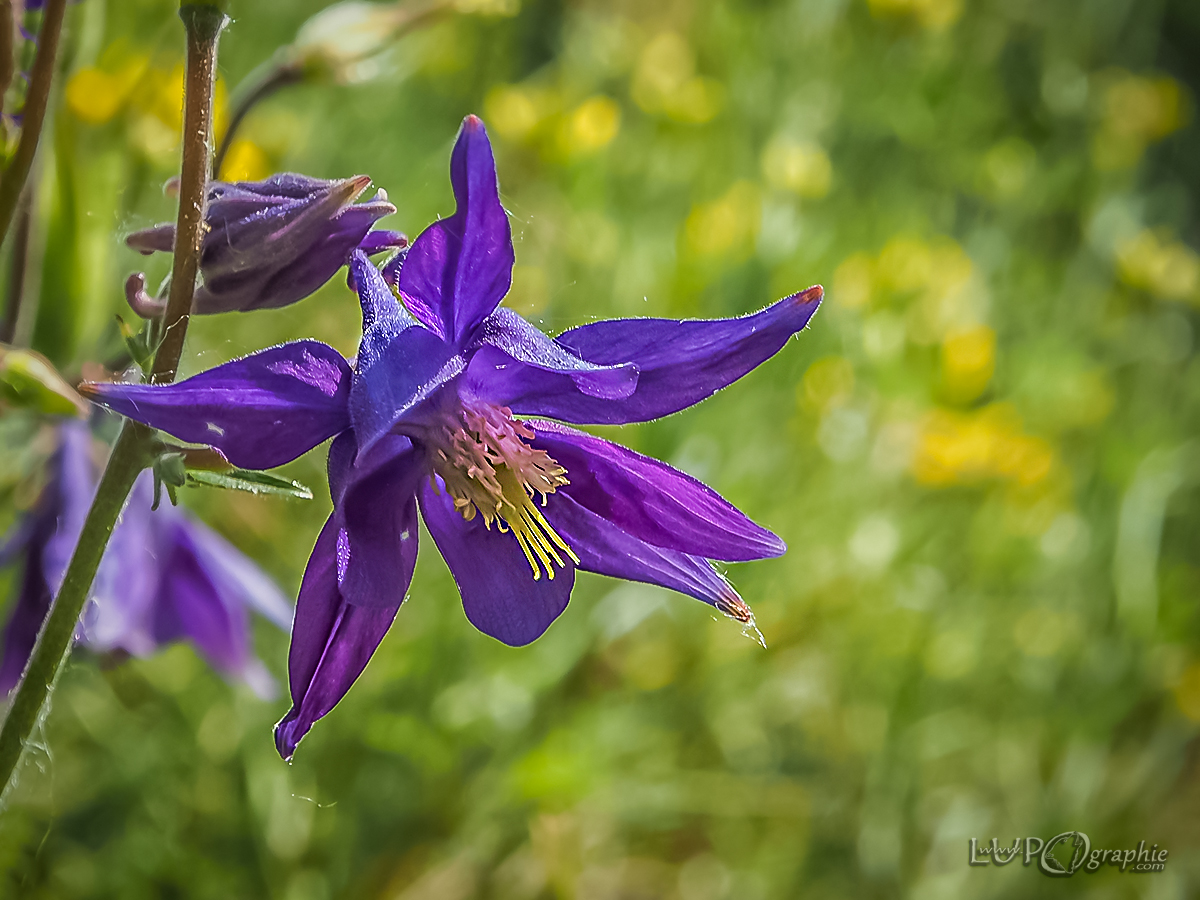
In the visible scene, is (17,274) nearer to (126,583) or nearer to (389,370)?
(126,583)

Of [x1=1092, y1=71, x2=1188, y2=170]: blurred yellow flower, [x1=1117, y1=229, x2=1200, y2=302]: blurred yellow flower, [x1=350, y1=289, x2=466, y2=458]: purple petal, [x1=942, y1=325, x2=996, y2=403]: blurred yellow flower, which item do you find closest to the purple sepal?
[x1=350, y1=289, x2=466, y2=458]: purple petal

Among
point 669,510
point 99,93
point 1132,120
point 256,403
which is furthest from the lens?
point 1132,120

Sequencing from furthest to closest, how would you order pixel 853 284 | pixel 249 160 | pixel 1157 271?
pixel 1157 271 < pixel 853 284 < pixel 249 160

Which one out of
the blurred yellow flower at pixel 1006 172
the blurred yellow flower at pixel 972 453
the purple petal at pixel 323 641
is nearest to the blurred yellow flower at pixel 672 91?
the blurred yellow flower at pixel 1006 172

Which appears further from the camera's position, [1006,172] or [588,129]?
[1006,172]

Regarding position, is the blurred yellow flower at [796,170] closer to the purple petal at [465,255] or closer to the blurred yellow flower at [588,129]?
the blurred yellow flower at [588,129]

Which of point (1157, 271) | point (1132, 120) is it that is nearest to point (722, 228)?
point (1157, 271)
